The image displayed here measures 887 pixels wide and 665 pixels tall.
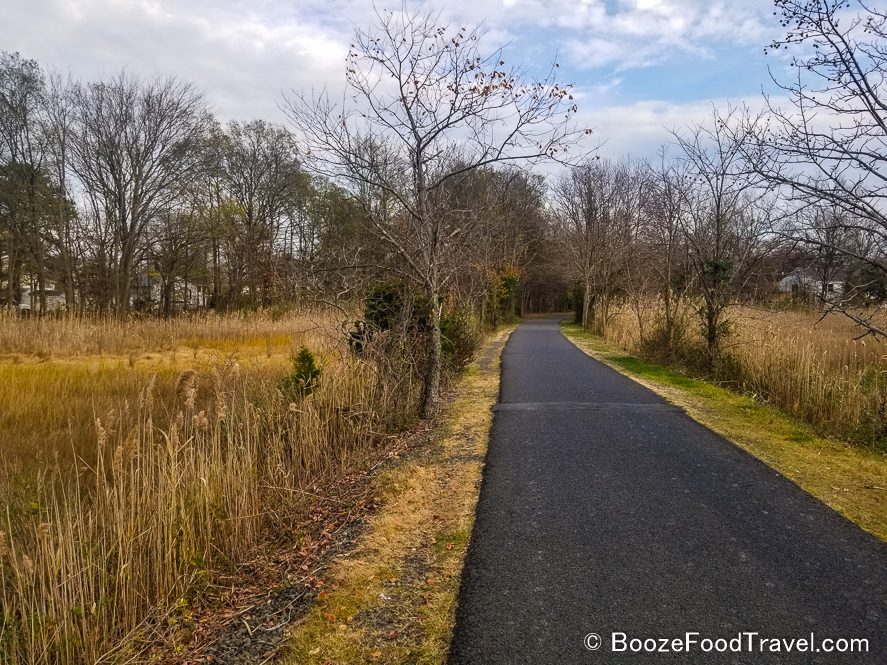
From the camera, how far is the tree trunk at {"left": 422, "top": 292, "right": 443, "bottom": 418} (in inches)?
274

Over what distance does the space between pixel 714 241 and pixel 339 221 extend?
59.4 feet

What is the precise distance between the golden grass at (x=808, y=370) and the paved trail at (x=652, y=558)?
5.73ft

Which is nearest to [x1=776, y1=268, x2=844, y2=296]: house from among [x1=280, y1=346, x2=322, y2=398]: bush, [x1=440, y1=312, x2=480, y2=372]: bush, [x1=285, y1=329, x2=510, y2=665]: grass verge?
[x1=285, y1=329, x2=510, y2=665]: grass verge

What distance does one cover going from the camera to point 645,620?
2627mm

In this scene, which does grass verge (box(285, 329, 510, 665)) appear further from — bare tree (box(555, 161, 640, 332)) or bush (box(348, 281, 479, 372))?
bare tree (box(555, 161, 640, 332))

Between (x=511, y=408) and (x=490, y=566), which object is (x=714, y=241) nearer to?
(x=511, y=408)

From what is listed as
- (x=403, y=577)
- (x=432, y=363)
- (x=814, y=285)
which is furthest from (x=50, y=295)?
(x=814, y=285)

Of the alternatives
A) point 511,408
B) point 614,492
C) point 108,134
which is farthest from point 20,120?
point 614,492

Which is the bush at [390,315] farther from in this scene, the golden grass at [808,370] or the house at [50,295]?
the house at [50,295]

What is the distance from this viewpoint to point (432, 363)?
709 cm

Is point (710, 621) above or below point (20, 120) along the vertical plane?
below

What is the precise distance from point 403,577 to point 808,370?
21.0ft

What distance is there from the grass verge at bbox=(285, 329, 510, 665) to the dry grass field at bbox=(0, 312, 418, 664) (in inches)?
31.3

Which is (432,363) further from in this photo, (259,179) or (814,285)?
(259,179)
